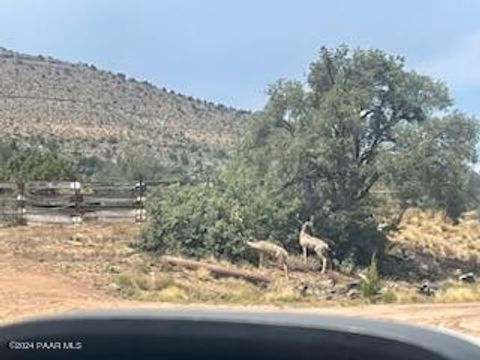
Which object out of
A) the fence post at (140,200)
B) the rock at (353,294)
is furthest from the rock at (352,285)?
the fence post at (140,200)

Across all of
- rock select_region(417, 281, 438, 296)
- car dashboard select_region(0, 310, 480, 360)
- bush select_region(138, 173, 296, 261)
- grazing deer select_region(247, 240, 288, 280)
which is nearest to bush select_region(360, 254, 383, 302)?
rock select_region(417, 281, 438, 296)

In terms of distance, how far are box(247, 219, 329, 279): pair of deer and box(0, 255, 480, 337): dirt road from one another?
Answer: 639cm

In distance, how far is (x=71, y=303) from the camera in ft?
64.3

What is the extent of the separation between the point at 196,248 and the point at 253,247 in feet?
5.36

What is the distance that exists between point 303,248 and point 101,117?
5665 cm

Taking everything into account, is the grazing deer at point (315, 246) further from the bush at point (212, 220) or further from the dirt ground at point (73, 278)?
the dirt ground at point (73, 278)

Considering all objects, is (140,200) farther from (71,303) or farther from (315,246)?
(71,303)

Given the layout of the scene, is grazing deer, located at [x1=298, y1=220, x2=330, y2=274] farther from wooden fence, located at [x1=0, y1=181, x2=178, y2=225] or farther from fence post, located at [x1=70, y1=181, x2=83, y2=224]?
fence post, located at [x1=70, y1=181, x2=83, y2=224]

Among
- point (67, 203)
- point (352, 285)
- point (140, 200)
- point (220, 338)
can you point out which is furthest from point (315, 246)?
point (220, 338)

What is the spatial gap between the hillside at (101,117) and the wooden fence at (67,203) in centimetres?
3491

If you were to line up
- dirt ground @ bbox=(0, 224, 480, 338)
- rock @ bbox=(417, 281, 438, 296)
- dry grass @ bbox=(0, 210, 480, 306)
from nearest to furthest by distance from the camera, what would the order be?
dirt ground @ bbox=(0, 224, 480, 338), dry grass @ bbox=(0, 210, 480, 306), rock @ bbox=(417, 281, 438, 296)

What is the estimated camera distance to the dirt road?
1877cm

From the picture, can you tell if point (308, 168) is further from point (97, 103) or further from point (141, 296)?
point (97, 103)

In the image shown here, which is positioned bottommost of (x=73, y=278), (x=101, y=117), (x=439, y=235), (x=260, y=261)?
(x=73, y=278)
